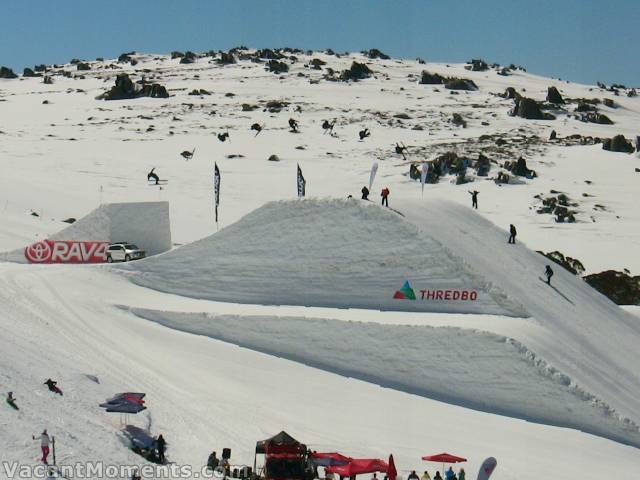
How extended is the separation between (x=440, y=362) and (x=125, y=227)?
649 inches

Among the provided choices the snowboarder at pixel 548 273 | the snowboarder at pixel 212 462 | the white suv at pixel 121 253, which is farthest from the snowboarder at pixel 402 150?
the snowboarder at pixel 212 462

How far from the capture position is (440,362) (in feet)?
83.6

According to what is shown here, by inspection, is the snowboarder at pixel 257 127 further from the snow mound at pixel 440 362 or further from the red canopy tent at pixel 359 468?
the red canopy tent at pixel 359 468

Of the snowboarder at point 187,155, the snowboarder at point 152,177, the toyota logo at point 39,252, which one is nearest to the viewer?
the toyota logo at point 39,252

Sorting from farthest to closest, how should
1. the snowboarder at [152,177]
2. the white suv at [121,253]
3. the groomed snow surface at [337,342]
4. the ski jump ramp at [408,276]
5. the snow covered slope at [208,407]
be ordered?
the snowboarder at [152,177] < the white suv at [121,253] < the ski jump ramp at [408,276] < the groomed snow surface at [337,342] < the snow covered slope at [208,407]

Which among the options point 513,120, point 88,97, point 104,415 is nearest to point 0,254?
point 104,415

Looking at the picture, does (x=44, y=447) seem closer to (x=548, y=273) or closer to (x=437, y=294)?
(x=437, y=294)

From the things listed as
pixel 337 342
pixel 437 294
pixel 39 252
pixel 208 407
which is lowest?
pixel 208 407

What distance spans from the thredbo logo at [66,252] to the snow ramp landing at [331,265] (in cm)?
491

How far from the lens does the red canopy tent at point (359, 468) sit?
18.9 m

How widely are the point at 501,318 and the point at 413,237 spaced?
13.1 feet

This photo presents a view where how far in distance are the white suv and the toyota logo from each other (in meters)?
2.57

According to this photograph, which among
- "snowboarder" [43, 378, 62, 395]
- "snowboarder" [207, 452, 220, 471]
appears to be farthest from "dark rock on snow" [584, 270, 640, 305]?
"snowboarder" [43, 378, 62, 395]

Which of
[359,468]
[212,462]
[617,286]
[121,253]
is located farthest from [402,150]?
[212,462]
